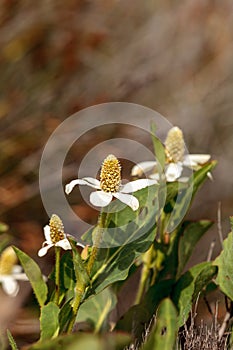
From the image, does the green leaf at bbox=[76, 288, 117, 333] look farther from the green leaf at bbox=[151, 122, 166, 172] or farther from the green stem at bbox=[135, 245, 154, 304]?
the green leaf at bbox=[151, 122, 166, 172]

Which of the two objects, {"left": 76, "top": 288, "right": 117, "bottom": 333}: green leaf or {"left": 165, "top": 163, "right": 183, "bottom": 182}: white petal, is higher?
{"left": 165, "top": 163, "right": 183, "bottom": 182}: white petal

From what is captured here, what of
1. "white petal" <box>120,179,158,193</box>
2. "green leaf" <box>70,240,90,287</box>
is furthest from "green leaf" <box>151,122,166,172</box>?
"green leaf" <box>70,240,90,287</box>

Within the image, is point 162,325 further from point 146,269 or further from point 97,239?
point 146,269

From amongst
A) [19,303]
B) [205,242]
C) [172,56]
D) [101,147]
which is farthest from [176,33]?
[19,303]

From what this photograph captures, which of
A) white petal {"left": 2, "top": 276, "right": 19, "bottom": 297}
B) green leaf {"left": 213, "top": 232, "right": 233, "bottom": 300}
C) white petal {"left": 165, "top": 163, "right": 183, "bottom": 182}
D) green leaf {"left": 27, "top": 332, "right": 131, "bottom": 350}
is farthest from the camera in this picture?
white petal {"left": 2, "top": 276, "right": 19, "bottom": 297}

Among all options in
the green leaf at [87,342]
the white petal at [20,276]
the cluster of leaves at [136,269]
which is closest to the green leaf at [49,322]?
the cluster of leaves at [136,269]

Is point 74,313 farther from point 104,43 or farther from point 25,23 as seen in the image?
point 104,43

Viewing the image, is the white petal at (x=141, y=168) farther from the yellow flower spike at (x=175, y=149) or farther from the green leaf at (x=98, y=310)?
the green leaf at (x=98, y=310)
